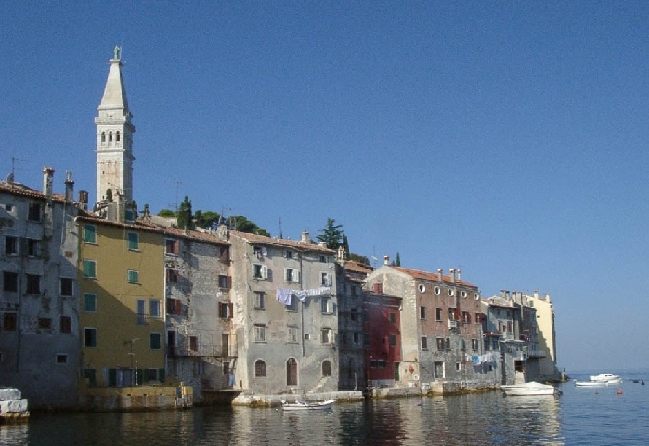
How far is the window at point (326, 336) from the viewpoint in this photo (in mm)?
75375

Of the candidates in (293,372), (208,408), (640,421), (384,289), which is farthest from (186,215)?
(640,421)

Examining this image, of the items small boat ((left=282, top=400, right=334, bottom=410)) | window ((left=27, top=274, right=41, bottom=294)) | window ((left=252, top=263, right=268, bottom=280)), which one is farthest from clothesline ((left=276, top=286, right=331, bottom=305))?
window ((left=27, top=274, right=41, bottom=294))

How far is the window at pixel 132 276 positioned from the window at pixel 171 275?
306cm

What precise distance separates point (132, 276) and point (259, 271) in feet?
39.8

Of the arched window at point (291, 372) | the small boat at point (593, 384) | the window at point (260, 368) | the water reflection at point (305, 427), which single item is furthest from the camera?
the small boat at point (593, 384)

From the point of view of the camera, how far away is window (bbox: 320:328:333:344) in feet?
247

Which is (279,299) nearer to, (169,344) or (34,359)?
(169,344)

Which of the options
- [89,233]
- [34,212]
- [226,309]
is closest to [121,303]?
[89,233]

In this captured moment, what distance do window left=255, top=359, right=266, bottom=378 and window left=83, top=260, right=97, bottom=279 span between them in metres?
15.9

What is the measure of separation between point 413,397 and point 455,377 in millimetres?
11023

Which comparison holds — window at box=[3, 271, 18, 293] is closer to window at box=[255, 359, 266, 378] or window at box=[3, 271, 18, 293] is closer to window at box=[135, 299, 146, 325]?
window at box=[135, 299, 146, 325]

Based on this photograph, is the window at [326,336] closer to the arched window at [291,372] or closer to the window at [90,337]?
the arched window at [291,372]

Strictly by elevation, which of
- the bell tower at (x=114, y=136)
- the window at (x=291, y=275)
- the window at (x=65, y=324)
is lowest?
the window at (x=65, y=324)

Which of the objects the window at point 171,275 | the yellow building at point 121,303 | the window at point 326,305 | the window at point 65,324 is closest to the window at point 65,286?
the yellow building at point 121,303
